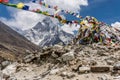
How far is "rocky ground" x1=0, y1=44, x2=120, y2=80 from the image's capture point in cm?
1509

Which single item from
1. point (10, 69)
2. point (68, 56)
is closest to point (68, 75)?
point (68, 56)

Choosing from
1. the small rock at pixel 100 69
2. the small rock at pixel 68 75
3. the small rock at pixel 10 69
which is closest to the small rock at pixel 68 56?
the small rock at pixel 68 75

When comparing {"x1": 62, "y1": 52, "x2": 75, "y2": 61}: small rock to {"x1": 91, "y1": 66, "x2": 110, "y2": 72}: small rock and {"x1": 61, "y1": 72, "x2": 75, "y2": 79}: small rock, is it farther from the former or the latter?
{"x1": 91, "y1": 66, "x2": 110, "y2": 72}: small rock

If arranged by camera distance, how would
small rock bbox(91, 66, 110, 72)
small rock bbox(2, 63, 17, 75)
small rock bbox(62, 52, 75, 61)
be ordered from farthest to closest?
small rock bbox(2, 63, 17, 75), small rock bbox(62, 52, 75, 61), small rock bbox(91, 66, 110, 72)

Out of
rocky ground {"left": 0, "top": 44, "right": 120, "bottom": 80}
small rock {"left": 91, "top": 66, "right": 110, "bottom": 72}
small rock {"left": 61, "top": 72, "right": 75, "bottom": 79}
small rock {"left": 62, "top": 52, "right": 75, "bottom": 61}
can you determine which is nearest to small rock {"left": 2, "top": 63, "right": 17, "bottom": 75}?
rocky ground {"left": 0, "top": 44, "right": 120, "bottom": 80}

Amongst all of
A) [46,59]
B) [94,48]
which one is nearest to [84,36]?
[94,48]

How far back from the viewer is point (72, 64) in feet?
55.3

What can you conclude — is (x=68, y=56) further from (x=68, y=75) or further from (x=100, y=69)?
(x=100, y=69)

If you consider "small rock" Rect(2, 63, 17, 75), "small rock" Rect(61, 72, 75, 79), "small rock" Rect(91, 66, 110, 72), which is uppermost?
"small rock" Rect(2, 63, 17, 75)

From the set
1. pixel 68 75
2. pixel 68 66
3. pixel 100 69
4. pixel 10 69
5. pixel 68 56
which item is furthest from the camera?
pixel 10 69

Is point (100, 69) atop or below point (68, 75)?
atop

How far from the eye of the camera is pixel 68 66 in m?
16.8

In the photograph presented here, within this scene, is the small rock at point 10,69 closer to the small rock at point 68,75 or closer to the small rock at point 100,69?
the small rock at point 68,75

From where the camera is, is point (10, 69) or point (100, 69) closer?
point (100, 69)
